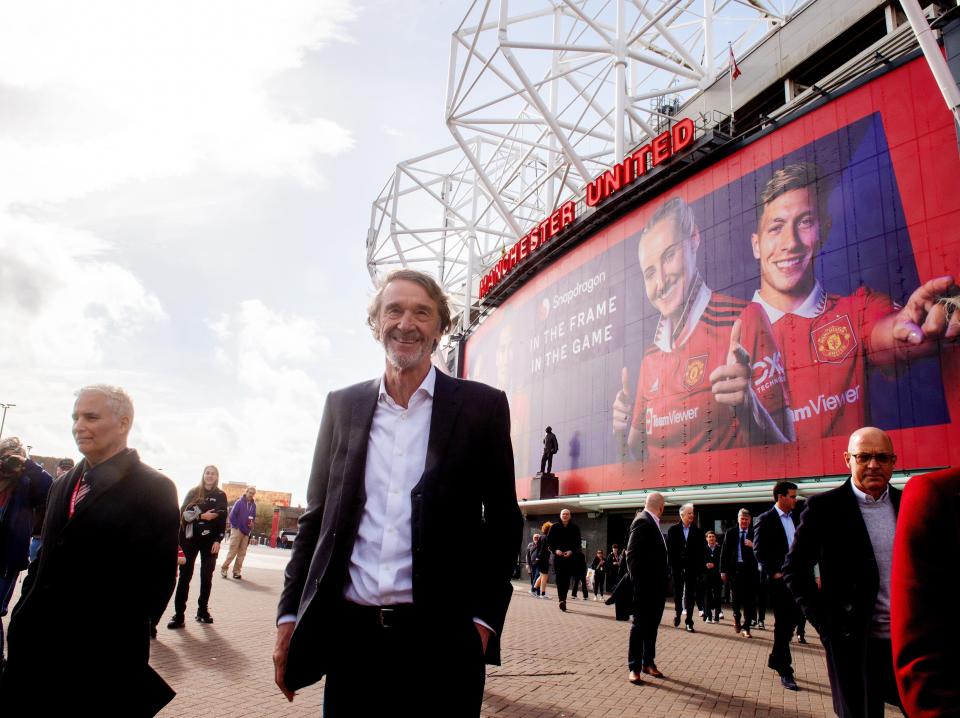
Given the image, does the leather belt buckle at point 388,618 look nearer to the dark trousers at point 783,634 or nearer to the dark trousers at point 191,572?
the dark trousers at point 783,634

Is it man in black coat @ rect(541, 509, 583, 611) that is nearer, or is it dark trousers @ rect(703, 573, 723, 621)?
dark trousers @ rect(703, 573, 723, 621)

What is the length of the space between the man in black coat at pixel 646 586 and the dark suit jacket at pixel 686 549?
4007mm

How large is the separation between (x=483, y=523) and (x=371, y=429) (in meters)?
0.51

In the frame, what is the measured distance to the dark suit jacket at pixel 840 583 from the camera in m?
3.54

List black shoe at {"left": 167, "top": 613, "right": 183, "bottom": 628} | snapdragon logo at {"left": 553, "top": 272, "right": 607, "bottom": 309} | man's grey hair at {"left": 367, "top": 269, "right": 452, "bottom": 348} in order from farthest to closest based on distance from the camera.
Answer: snapdragon logo at {"left": 553, "top": 272, "right": 607, "bottom": 309}
black shoe at {"left": 167, "top": 613, "right": 183, "bottom": 628}
man's grey hair at {"left": 367, "top": 269, "right": 452, "bottom": 348}

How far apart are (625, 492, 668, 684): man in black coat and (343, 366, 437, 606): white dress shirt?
219 inches

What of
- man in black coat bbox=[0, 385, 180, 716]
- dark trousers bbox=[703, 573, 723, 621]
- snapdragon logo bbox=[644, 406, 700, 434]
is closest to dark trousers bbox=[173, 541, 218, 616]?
man in black coat bbox=[0, 385, 180, 716]

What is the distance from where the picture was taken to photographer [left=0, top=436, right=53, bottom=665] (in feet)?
17.8

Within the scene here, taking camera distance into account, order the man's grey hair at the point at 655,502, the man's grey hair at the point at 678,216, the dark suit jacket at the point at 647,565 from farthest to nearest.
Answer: the man's grey hair at the point at 678,216, the man's grey hair at the point at 655,502, the dark suit jacket at the point at 647,565

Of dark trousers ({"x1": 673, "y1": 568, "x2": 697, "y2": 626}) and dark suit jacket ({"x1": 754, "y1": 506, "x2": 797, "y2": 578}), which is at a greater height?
dark suit jacket ({"x1": 754, "y1": 506, "x2": 797, "y2": 578})

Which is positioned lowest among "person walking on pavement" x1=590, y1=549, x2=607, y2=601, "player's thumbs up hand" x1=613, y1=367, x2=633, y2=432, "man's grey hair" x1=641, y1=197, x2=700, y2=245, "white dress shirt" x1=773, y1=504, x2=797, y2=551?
"person walking on pavement" x1=590, y1=549, x2=607, y2=601

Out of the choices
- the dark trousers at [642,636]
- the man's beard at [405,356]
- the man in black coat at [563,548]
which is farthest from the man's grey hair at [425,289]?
the man in black coat at [563,548]

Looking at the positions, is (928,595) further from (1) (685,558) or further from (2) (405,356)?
(1) (685,558)

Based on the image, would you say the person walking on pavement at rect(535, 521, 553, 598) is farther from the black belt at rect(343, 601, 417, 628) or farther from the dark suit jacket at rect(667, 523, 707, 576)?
the black belt at rect(343, 601, 417, 628)
